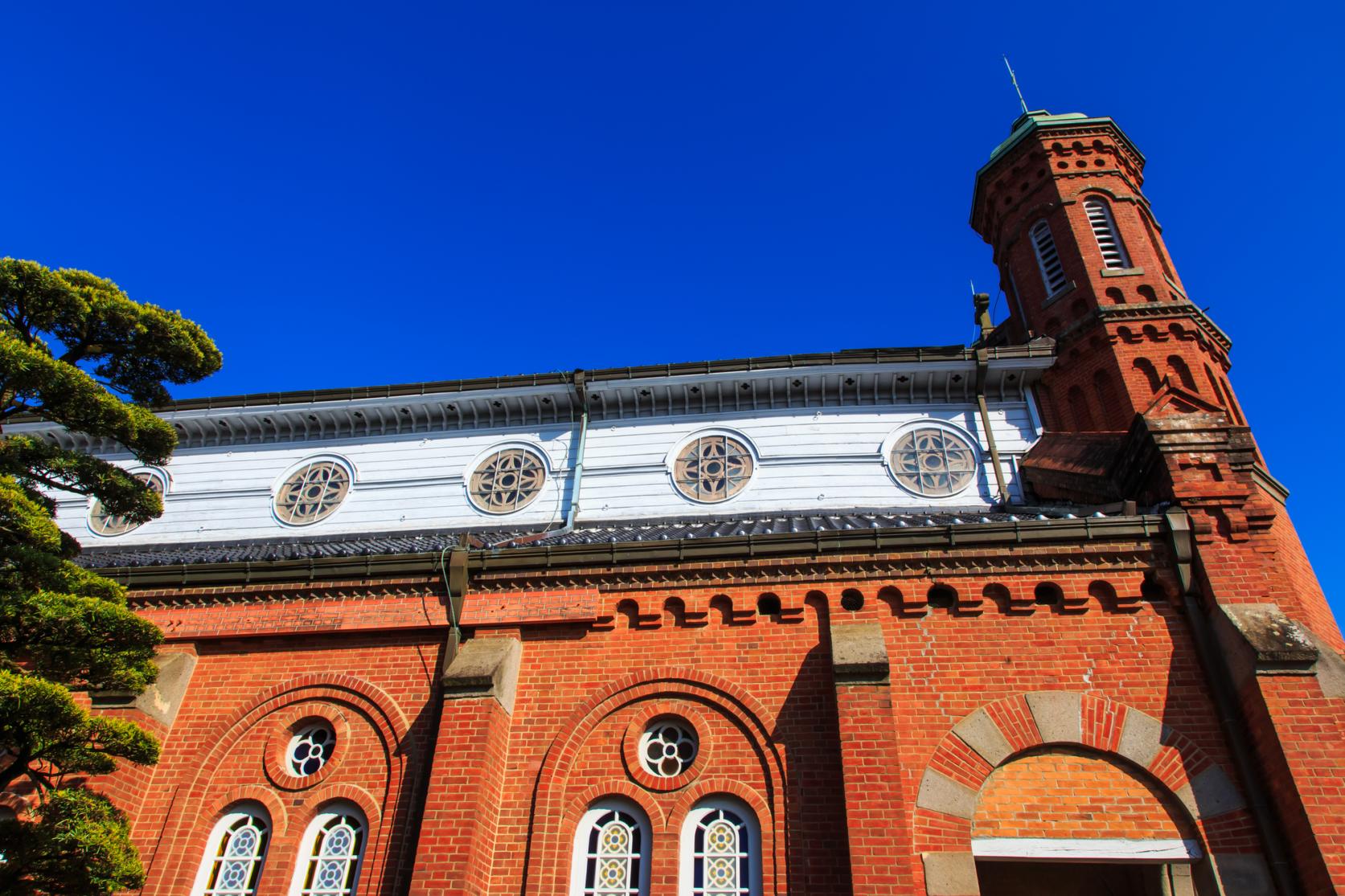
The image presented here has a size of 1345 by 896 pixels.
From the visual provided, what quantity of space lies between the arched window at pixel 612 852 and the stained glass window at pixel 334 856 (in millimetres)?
2757

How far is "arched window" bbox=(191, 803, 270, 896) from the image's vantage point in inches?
412

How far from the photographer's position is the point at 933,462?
16.3 m

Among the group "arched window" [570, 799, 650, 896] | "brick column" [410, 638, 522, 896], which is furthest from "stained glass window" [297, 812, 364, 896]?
"arched window" [570, 799, 650, 896]

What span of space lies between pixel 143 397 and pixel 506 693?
6.01 meters

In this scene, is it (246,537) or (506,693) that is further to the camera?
(246,537)

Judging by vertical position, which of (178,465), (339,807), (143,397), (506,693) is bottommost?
(339,807)

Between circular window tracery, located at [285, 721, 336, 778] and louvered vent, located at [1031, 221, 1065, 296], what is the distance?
17.0 metres

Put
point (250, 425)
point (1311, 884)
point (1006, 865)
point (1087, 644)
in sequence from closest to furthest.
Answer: point (1311, 884)
point (1087, 644)
point (1006, 865)
point (250, 425)

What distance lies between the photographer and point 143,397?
1086 centimetres

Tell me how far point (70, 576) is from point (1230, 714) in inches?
521

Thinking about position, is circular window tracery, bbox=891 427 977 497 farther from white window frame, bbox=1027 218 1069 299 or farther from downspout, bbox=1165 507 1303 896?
white window frame, bbox=1027 218 1069 299

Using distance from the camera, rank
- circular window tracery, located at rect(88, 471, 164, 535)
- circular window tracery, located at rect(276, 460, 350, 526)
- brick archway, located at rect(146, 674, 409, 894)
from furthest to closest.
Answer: circular window tracery, located at rect(88, 471, 164, 535), circular window tracery, located at rect(276, 460, 350, 526), brick archway, located at rect(146, 674, 409, 894)

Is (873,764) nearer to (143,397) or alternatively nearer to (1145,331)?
(143,397)

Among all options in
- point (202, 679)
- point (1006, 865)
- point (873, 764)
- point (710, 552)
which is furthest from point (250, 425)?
point (1006, 865)
